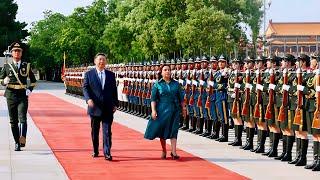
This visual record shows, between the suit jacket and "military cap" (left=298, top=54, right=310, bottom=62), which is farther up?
"military cap" (left=298, top=54, right=310, bottom=62)

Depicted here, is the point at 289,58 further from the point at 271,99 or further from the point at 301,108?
the point at 301,108

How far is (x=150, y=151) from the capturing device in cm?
1438

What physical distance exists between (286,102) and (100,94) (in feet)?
9.47

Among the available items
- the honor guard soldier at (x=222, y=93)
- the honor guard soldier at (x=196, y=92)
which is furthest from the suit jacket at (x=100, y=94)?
the honor guard soldier at (x=196, y=92)

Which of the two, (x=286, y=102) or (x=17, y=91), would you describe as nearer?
A: (x=286, y=102)

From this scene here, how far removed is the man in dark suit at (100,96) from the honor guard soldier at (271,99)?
7.83 ft

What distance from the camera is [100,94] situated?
1316 cm

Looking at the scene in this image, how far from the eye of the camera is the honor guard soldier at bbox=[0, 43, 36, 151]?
14.1 metres

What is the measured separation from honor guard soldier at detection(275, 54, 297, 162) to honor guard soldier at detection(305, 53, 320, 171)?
500mm

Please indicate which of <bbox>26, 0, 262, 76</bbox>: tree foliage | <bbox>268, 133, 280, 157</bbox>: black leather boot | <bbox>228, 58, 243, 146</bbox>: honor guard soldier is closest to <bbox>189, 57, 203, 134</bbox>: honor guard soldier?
<bbox>228, 58, 243, 146</bbox>: honor guard soldier

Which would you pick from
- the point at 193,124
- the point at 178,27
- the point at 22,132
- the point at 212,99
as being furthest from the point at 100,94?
the point at 178,27

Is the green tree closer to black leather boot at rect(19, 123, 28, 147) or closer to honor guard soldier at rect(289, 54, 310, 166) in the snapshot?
black leather boot at rect(19, 123, 28, 147)

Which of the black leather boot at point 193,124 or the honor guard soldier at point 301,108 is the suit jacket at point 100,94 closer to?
the honor guard soldier at point 301,108

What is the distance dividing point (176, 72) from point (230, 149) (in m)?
4.89
